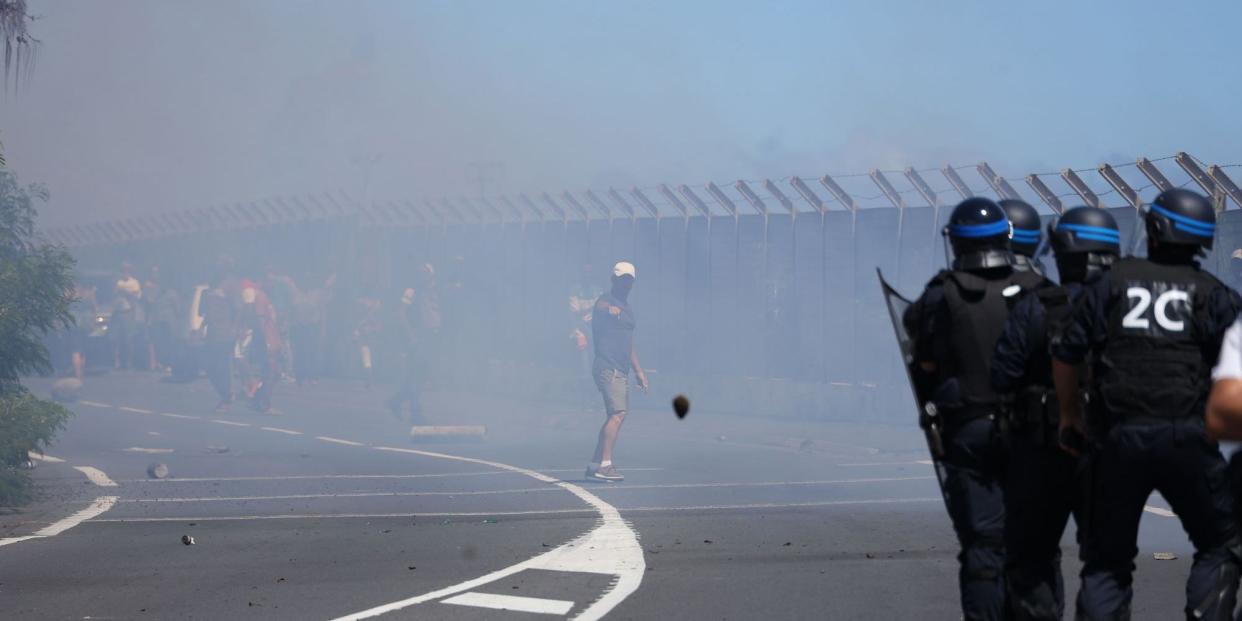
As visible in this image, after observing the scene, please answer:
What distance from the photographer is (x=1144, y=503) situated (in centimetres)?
525

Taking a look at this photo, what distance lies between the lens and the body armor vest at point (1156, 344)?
17.0 ft

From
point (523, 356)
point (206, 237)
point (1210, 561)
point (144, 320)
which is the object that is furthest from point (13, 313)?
point (206, 237)

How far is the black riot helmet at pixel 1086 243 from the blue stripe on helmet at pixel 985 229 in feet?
0.80

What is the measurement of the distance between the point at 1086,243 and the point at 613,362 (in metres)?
8.64

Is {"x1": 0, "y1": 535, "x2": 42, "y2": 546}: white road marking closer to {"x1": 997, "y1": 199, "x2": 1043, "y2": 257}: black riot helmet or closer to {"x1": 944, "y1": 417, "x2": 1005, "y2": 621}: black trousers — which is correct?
{"x1": 944, "y1": 417, "x2": 1005, "y2": 621}: black trousers

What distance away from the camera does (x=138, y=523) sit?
10.9 meters

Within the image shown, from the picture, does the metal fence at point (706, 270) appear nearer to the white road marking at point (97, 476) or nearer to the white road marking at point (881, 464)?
the white road marking at point (881, 464)

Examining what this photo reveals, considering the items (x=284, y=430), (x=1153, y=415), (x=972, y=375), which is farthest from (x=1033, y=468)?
(x=284, y=430)

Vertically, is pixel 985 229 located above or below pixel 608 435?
above

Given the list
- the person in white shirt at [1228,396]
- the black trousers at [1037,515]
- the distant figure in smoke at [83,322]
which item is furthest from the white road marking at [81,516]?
the distant figure in smoke at [83,322]

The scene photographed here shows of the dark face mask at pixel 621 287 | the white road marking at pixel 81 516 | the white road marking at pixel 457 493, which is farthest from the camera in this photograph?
the dark face mask at pixel 621 287

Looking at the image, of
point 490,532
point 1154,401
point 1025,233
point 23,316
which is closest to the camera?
point 1154,401

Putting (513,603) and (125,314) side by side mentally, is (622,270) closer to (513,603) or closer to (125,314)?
(513,603)

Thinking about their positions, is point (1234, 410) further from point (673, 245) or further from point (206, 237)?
point (206, 237)
